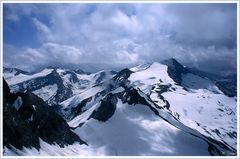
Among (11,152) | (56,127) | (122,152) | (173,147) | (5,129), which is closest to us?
(11,152)

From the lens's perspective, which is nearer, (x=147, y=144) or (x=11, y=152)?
(x=11, y=152)

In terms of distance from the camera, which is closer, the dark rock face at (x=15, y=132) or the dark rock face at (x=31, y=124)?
the dark rock face at (x=15, y=132)

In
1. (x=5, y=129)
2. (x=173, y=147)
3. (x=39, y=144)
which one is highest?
(x=5, y=129)

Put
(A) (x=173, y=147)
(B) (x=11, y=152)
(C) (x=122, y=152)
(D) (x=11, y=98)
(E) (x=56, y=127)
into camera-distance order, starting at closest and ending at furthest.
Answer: (B) (x=11, y=152) → (D) (x=11, y=98) → (E) (x=56, y=127) → (C) (x=122, y=152) → (A) (x=173, y=147)

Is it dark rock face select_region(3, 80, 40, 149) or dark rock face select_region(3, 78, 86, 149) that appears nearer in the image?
dark rock face select_region(3, 80, 40, 149)

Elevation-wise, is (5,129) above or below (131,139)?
above

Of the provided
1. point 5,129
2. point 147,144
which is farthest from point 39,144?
point 147,144

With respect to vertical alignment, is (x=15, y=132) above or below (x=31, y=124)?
above

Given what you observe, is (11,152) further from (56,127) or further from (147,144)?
(147,144)
